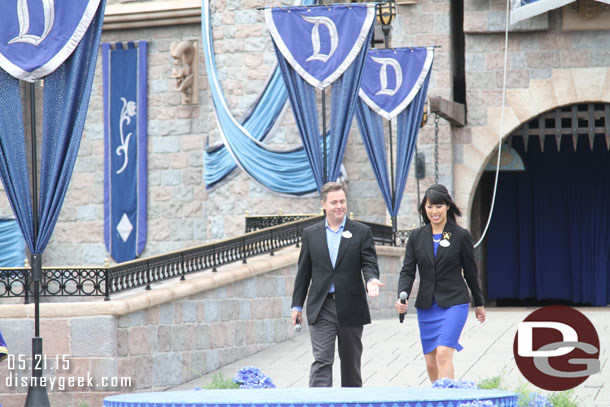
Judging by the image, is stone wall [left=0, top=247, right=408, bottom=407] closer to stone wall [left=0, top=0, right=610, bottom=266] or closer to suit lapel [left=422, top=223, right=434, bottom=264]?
suit lapel [left=422, top=223, right=434, bottom=264]

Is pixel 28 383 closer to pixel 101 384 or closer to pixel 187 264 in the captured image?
pixel 101 384

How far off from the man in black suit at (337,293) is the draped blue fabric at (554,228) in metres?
12.3

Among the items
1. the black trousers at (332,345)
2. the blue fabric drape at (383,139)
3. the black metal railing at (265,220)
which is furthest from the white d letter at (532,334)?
the black metal railing at (265,220)

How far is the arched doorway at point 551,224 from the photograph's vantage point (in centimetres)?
1875

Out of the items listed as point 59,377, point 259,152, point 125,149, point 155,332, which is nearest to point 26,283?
point 59,377

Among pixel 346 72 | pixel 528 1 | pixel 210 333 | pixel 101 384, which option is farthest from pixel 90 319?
pixel 528 1

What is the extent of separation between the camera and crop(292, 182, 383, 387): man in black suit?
22.9 ft

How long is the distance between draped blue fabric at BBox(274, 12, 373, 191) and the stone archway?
19.7ft

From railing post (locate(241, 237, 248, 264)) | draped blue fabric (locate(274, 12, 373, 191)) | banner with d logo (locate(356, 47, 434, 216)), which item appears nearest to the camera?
draped blue fabric (locate(274, 12, 373, 191))

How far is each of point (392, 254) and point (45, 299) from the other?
489 cm

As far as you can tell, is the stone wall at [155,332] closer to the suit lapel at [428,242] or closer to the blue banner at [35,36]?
the blue banner at [35,36]

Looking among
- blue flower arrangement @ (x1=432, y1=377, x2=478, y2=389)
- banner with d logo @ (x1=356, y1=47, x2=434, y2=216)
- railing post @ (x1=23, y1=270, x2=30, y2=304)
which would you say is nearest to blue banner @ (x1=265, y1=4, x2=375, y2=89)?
banner with d logo @ (x1=356, y1=47, x2=434, y2=216)

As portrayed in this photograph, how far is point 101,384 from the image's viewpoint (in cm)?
977

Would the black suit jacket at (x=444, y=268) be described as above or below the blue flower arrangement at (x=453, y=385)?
above
